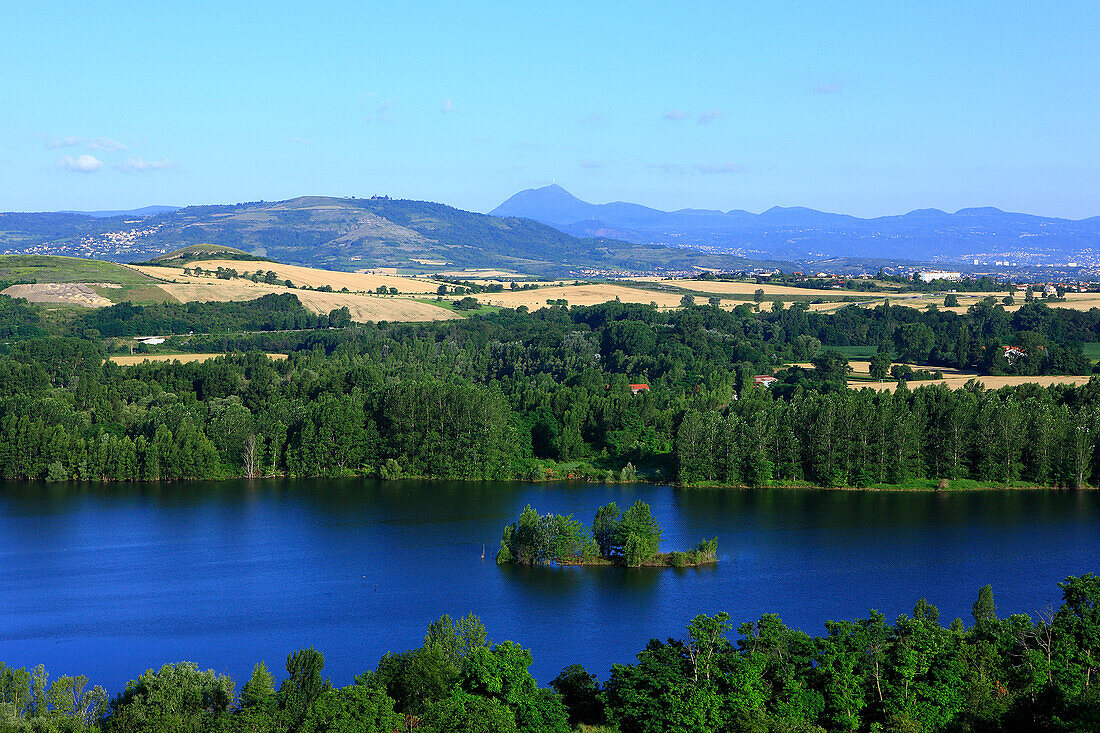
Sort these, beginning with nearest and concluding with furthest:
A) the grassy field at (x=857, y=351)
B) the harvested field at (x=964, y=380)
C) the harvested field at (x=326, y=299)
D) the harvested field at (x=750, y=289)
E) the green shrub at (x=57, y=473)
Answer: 1. the green shrub at (x=57, y=473)
2. the harvested field at (x=964, y=380)
3. the grassy field at (x=857, y=351)
4. the harvested field at (x=326, y=299)
5. the harvested field at (x=750, y=289)

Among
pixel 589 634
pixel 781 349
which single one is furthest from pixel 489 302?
pixel 589 634

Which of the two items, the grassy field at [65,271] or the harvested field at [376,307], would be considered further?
the grassy field at [65,271]

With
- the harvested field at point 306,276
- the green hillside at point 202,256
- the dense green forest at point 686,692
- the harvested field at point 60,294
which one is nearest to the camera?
the dense green forest at point 686,692

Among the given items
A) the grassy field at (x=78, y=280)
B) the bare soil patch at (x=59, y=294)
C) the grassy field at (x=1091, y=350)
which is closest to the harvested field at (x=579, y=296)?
the grassy field at (x=78, y=280)

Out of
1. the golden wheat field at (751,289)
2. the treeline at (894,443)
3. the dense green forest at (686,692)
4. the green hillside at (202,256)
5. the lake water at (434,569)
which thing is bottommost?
the lake water at (434,569)

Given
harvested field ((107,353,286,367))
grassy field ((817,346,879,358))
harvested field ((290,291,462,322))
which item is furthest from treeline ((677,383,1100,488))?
harvested field ((290,291,462,322))

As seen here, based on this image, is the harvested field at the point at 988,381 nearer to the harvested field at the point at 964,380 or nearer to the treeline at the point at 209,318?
the harvested field at the point at 964,380
